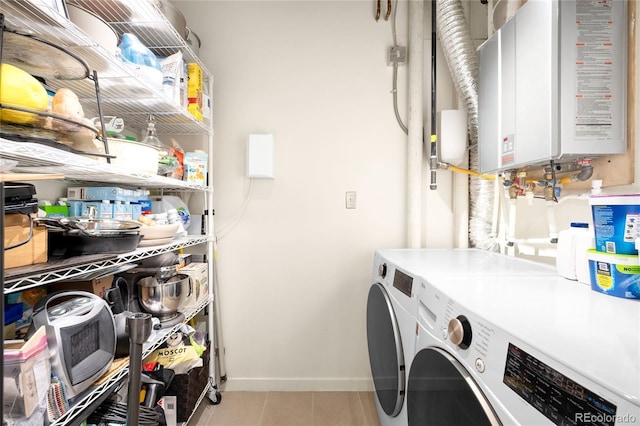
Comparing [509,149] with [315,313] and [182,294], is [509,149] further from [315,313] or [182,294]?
[182,294]

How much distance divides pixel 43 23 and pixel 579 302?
5.19 feet


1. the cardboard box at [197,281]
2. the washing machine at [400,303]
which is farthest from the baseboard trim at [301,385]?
the cardboard box at [197,281]

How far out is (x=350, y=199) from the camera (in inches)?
78.2

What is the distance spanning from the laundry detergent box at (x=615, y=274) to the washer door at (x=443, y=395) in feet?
1.65

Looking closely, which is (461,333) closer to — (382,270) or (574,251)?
(574,251)

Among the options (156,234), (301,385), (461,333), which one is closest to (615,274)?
(461,333)

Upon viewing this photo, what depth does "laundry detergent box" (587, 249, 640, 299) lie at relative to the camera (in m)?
0.76

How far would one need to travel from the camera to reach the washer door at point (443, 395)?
1.94 feet

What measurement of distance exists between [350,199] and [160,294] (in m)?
1.22

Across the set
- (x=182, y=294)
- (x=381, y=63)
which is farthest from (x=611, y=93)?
(x=182, y=294)

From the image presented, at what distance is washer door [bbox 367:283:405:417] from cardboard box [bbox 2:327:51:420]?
3.39ft

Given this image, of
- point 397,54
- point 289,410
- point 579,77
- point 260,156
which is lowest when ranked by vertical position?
point 289,410

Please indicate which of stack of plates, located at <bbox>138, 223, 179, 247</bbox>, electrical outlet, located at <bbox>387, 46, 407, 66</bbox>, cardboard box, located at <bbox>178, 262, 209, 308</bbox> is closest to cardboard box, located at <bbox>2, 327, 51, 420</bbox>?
stack of plates, located at <bbox>138, 223, 179, 247</bbox>

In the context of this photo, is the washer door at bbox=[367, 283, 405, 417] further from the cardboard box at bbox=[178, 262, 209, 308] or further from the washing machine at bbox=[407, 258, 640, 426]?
the cardboard box at bbox=[178, 262, 209, 308]
